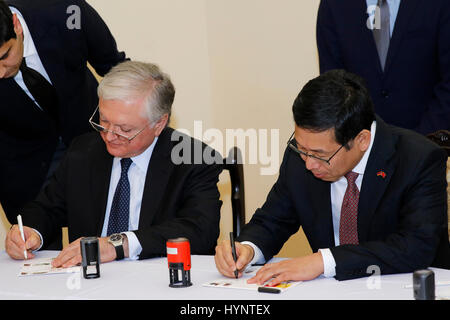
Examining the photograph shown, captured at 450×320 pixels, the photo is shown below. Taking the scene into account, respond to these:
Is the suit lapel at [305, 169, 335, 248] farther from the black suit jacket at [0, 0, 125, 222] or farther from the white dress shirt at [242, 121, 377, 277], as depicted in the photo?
the black suit jacket at [0, 0, 125, 222]

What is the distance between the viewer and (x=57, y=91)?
11.8 feet

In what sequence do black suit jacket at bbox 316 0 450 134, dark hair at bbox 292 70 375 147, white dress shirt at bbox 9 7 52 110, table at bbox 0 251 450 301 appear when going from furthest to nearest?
white dress shirt at bbox 9 7 52 110
black suit jacket at bbox 316 0 450 134
dark hair at bbox 292 70 375 147
table at bbox 0 251 450 301

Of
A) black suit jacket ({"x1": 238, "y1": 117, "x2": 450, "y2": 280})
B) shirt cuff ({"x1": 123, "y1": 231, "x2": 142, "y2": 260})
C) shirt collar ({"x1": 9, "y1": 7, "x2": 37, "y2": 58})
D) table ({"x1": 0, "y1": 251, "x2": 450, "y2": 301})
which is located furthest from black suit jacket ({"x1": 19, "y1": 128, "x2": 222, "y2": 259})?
shirt collar ({"x1": 9, "y1": 7, "x2": 37, "y2": 58})

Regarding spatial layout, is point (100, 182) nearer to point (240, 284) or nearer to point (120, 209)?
point (120, 209)

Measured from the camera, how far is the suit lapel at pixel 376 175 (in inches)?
107

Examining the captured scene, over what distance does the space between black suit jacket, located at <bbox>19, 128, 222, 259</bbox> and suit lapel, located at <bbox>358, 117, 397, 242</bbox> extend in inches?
28.7

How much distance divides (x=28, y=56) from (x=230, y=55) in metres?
2.18

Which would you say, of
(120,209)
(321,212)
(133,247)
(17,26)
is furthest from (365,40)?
(17,26)

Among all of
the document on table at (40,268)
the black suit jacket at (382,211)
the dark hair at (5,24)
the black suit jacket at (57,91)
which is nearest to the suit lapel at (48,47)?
the black suit jacket at (57,91)

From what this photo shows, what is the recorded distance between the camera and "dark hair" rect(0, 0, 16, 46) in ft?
10.0

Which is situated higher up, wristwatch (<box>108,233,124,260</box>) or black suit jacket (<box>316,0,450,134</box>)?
black suit jacket (<box>316,0,450,134</box>)

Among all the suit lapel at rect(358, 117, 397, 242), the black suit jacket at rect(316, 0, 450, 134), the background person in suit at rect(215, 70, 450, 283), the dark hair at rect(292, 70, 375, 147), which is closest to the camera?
the background person in suit at rect(215, 70, 450, 283)
